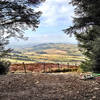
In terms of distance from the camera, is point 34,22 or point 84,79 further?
point 34,22

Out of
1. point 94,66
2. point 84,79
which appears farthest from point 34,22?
point 94,66

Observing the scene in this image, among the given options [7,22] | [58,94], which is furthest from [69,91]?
[7,22]

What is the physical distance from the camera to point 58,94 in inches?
185

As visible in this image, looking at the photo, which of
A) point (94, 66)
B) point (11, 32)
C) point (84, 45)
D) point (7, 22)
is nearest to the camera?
point (7, 22)

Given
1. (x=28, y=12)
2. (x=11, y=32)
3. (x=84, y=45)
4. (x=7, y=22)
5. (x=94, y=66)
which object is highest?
(x=28, y=12)

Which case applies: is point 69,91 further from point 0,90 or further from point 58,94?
point 0,90

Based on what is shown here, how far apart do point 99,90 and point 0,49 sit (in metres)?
5.94

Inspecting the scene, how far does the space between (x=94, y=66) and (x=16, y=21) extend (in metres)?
7.25

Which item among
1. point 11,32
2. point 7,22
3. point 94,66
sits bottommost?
point 94,66

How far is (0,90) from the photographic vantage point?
520 cm

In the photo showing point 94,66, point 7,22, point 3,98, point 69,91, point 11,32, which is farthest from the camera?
point 94,66

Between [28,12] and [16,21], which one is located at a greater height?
[28,12]

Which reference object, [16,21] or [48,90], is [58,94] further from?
[16,21]

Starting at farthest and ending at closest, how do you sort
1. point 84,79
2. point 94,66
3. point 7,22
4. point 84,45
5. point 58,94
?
point 84,45, point 94,66, point 7,22, point 84,79, point 58,94
